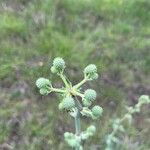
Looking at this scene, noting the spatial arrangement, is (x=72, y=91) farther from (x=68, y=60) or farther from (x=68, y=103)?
(x=68, y=60)

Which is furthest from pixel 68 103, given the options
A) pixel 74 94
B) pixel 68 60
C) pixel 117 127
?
pixel 68 60

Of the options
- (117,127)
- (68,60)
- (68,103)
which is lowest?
(68,103)

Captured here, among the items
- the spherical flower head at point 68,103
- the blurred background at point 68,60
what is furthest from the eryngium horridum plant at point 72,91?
the blurred background at point 68,60

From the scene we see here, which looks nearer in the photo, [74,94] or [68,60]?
[74,94]

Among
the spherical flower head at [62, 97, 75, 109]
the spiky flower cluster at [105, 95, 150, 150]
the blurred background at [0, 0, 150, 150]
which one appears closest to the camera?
the spherical flower head at [62, 97, 75, 109]

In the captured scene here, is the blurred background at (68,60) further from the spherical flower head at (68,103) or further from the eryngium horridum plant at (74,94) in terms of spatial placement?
the spherical flower head at (68,103)

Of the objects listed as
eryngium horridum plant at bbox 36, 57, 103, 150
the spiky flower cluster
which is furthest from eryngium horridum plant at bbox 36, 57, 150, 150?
the spiky flower cluster

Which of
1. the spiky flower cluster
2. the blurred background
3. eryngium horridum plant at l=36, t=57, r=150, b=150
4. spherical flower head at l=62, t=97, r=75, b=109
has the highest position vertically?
the blurred background

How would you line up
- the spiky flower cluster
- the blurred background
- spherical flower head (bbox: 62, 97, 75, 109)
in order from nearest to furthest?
spherical flower head (bbox: 62, 97, 75, 109), the spiky flower cluster, the blurred background

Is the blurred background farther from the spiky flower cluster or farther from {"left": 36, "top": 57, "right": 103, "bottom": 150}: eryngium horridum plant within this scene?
{"left": 36, "top": 57, "right": 103, "bottom": 150}: eryngium horridum plant
